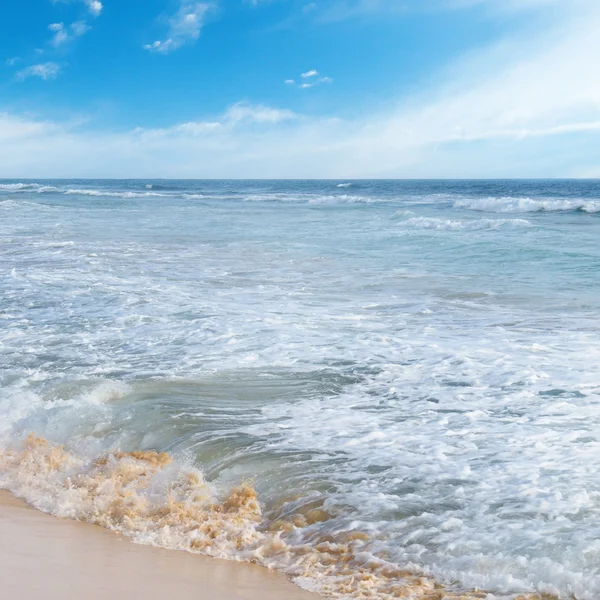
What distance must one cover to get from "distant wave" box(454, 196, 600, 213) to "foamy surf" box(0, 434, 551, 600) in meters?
31.6

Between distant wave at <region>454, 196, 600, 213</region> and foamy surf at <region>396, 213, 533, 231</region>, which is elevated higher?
distant wave at <region>454, 196, 600, 213</region>

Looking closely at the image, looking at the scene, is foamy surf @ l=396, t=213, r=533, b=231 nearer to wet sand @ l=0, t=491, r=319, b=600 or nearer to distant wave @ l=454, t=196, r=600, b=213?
distant wave @ l=454, t=196, r=600, b=213

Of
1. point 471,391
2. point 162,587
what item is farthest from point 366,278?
point 162,587

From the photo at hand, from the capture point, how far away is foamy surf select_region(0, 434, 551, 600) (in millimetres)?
3221

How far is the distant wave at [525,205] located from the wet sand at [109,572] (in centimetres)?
3231

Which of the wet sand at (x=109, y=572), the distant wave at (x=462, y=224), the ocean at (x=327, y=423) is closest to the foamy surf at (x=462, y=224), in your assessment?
the distant wave at (x=462, y=224)

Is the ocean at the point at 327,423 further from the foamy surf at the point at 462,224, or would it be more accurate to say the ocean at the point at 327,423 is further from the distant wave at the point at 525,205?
the distant wave at the point at 525,205

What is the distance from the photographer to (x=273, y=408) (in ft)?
18.0

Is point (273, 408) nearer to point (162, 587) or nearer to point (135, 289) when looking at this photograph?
point (162, 587)

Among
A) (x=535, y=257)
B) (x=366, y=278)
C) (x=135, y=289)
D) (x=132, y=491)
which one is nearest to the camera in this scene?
(x=132, y=491)

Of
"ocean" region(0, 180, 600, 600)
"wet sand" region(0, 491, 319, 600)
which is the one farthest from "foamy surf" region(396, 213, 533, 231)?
"wet sand" region(0, 491, 319, 600)

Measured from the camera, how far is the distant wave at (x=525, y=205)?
109 feet

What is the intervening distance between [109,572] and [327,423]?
7.61ft

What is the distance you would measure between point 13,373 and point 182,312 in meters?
2.93
